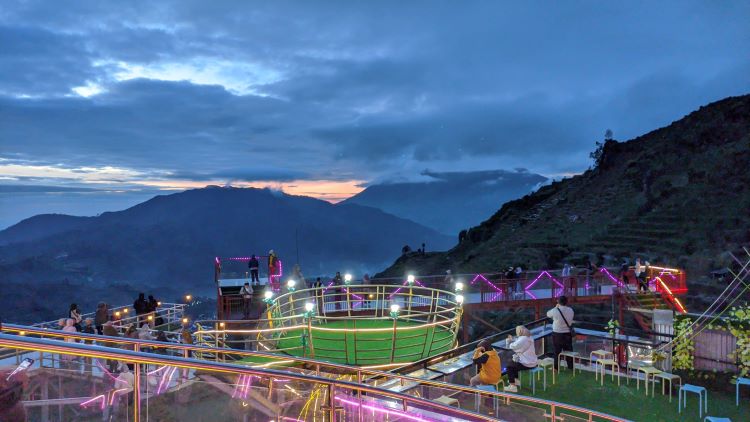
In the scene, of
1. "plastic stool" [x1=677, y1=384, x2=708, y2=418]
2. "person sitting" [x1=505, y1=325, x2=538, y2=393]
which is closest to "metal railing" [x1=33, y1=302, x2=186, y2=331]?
"person sitting" [x1=505, y1=325, x2=538, y2=393]

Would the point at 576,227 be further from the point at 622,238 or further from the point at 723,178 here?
the point at 723,178

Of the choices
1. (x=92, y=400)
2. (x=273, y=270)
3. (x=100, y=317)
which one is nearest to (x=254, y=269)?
(x=273, y=270)

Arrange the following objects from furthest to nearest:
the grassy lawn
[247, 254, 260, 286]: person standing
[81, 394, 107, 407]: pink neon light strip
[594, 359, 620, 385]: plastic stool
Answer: [247, 254, 260, 286]: person standing → [594, 359, 620, 385]: plastic stool → the grassy lawn → [81, 394, 107, 407]: pink neon light strip

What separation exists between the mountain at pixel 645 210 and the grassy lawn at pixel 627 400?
106ft

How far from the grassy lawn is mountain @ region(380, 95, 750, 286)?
106ft

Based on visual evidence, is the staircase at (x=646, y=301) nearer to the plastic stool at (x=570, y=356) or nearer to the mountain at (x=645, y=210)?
the plastic stool at (x=570, y=356)

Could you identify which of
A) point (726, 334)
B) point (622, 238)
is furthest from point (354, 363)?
point (622, 238)

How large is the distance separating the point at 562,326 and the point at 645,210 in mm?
54175

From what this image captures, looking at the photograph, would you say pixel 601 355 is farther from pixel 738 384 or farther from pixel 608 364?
pixel 738 384

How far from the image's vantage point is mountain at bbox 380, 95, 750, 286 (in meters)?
47.3

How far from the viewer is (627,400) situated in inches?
450

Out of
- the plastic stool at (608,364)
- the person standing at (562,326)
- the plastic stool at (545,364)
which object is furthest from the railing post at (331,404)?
the plastic stool at (608,364)

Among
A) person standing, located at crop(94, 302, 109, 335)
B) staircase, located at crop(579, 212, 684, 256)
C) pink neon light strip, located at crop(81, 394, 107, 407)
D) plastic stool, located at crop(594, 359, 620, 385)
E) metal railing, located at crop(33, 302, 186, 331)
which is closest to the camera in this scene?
pink neon light strip, located at crop(81, 394, 107, 407)

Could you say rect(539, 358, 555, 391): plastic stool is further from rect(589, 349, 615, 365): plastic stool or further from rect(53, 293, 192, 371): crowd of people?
rect(53, 293, 192, 371): crowd of people
